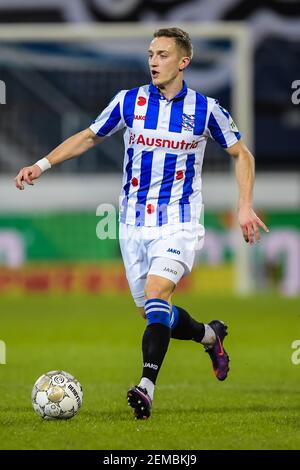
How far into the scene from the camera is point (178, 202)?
6914 mm

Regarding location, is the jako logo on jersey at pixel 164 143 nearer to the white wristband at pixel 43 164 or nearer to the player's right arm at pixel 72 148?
the player's right arm at pixel 72 148

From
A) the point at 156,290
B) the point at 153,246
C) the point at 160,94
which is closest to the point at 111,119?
the point at 160,94

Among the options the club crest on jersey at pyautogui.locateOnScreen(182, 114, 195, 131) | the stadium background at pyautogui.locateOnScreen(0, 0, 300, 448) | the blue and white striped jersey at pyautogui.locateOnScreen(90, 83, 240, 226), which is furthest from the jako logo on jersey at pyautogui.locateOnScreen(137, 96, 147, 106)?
the stadium background at pyautogui.locateOnScreen(0, 0, 300, 448)

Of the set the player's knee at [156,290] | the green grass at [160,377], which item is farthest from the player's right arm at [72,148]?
the green grass at [160,377]

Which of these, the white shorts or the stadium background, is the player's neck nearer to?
the white shorts

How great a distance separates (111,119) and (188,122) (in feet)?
1.60

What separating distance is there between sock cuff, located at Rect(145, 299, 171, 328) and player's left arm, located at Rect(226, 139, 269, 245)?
614 mm

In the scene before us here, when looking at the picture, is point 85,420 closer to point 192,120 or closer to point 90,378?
point 192,120

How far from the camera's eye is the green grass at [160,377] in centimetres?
575

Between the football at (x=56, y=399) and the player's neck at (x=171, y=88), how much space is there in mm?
1864

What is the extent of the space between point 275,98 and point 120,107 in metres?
19.0

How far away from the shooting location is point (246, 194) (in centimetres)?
679

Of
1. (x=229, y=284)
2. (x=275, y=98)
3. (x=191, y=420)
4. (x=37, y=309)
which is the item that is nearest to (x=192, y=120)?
(x=191, y=420)

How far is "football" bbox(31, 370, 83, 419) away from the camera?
634 centimetres
